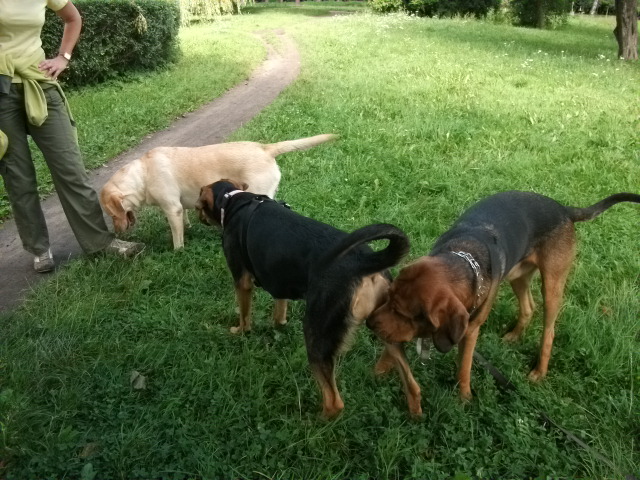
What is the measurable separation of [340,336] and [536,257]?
1516 millimetres

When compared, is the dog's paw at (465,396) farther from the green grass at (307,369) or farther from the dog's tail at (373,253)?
the dog's tail at (373,253)

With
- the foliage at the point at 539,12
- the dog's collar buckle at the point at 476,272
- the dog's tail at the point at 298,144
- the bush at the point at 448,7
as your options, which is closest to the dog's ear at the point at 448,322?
the dog's collar buckle at the point at 476,272

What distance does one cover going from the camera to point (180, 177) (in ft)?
15.9

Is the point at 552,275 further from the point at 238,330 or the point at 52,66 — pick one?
the point at 52,66

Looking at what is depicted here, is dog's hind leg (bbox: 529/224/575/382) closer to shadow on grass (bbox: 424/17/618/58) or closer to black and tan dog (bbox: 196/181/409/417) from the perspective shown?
black and tan dog (bbox: 196/181/409/417)

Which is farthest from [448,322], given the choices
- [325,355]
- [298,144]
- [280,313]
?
[298,144]

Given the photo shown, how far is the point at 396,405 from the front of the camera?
3035mm

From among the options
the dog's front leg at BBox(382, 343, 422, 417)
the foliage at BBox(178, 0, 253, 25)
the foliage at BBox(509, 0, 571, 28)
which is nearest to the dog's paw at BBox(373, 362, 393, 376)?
the dog's front leg at BBox(382, 343, 422, 417)

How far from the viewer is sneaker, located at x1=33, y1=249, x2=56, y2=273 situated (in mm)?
4512

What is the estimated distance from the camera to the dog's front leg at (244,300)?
11.4 ft

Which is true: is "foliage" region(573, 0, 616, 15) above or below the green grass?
above

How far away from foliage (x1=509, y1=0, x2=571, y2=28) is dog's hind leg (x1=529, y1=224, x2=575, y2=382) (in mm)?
29550

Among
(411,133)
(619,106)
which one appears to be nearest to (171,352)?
(411,133)

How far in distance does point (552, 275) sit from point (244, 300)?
2167mm
